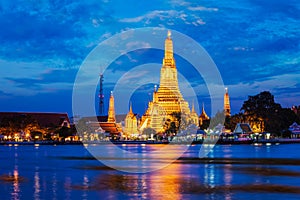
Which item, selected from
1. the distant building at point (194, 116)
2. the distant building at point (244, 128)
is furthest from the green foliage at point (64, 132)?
the distant building at point (244, 128)

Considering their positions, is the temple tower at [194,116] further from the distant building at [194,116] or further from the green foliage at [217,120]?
the green foliage at [217,120]

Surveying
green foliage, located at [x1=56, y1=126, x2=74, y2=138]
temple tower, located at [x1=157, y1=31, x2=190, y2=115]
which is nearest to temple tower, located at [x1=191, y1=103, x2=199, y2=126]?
temple tower, located at [x1=157, y1=31, x2=190, y2=115]

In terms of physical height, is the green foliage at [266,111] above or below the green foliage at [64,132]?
above

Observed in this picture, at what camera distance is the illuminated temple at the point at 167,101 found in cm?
11781

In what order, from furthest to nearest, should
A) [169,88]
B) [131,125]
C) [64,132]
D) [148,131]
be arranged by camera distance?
[131,125] → [169,88] → [148,131] → [64,132]

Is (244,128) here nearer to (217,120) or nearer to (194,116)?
(217,120)

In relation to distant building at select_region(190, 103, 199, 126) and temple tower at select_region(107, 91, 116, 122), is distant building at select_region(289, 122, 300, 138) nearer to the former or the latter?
distant building at select_region(190, 103, 199, 126)

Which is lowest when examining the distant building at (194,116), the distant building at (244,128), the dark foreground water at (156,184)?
the dark foreground water at (156,184)

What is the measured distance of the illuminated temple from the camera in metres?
118

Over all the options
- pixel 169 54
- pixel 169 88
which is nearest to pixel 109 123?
pixel 169 88

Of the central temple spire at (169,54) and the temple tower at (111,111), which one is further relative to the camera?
the temple tower at (111,111)

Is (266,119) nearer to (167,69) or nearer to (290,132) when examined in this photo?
(290,132)

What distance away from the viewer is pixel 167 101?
12031cm

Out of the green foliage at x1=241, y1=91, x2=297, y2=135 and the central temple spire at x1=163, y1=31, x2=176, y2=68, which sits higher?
the central temple spire at x1=163, y1=31, x2=176, y2=68
